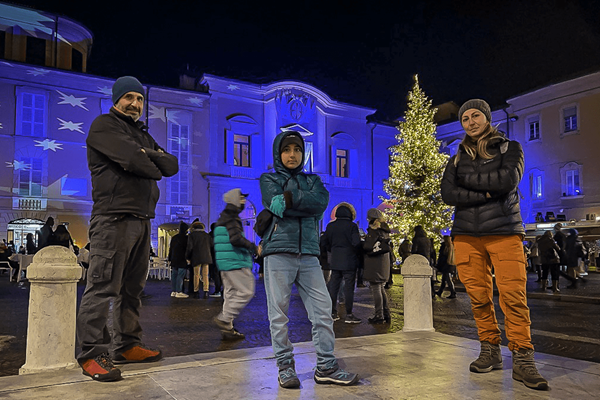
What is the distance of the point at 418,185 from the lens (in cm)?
2691

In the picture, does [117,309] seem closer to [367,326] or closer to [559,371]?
[559,371]

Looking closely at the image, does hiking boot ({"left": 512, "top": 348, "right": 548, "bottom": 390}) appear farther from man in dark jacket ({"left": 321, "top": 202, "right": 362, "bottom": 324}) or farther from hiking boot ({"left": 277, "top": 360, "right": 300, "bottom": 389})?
man in dark jacket ({"left": 321, "top": 202, "right": 362, "bottom": 324})

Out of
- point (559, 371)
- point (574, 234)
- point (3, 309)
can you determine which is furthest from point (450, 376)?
point (574, 234)

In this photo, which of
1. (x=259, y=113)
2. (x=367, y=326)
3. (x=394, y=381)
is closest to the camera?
(x=394, y=381)

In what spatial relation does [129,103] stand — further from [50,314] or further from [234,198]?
[234,198]

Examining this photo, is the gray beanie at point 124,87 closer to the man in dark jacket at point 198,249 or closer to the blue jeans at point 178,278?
the man in dark jacket at point 198,249

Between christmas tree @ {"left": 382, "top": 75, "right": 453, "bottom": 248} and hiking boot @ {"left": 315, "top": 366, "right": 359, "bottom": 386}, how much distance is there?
23187 mm

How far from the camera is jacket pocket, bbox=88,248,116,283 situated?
3807 mm

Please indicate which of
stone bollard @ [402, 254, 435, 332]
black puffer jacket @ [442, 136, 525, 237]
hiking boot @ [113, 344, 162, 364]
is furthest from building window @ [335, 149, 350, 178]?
hiking boot @ [113, 344, 162, 364]

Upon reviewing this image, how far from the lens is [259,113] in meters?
31.9

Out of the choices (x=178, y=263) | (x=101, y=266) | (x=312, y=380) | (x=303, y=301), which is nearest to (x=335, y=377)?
(x=312, y=380)

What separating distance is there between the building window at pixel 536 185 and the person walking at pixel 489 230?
95.9ft

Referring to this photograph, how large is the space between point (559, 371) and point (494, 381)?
684 mm

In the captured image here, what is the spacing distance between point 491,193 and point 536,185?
98.7 feet
